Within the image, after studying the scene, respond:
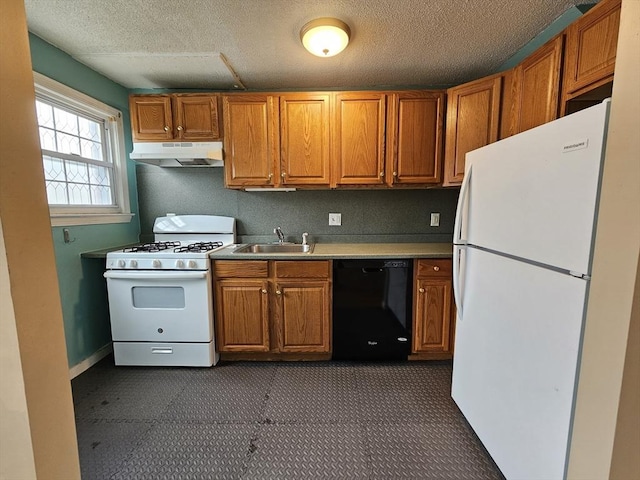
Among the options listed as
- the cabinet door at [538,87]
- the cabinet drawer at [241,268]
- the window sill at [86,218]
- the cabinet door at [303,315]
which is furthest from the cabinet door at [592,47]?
the window sill at [86,218]

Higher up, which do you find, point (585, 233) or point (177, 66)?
point (177, 66)

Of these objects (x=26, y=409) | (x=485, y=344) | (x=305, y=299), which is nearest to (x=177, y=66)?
(x=305, y=299)

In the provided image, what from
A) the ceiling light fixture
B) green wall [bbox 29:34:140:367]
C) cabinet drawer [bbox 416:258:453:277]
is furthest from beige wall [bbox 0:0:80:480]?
cabinet drawer [bbox 416:258:453:277]

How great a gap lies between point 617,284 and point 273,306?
1.96 m

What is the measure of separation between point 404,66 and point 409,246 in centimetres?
148

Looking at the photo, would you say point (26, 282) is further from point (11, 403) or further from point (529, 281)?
point (529, 281)

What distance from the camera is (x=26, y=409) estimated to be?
2.09 ft

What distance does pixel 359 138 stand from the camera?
2.36 m

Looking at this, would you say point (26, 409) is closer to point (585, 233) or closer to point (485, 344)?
point (585, 233)

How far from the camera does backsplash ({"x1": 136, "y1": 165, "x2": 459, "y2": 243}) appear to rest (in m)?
2.74

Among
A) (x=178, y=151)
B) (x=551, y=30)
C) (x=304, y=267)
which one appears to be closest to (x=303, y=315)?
(x=304, y=267)

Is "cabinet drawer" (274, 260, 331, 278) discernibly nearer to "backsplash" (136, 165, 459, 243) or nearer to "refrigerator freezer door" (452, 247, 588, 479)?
"backsplash" (136, 165, 459, 243)

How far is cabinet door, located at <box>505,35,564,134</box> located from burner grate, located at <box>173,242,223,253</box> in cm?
242

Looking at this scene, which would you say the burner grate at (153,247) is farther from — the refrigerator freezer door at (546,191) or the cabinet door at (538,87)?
the cabinet door at (538,87)
